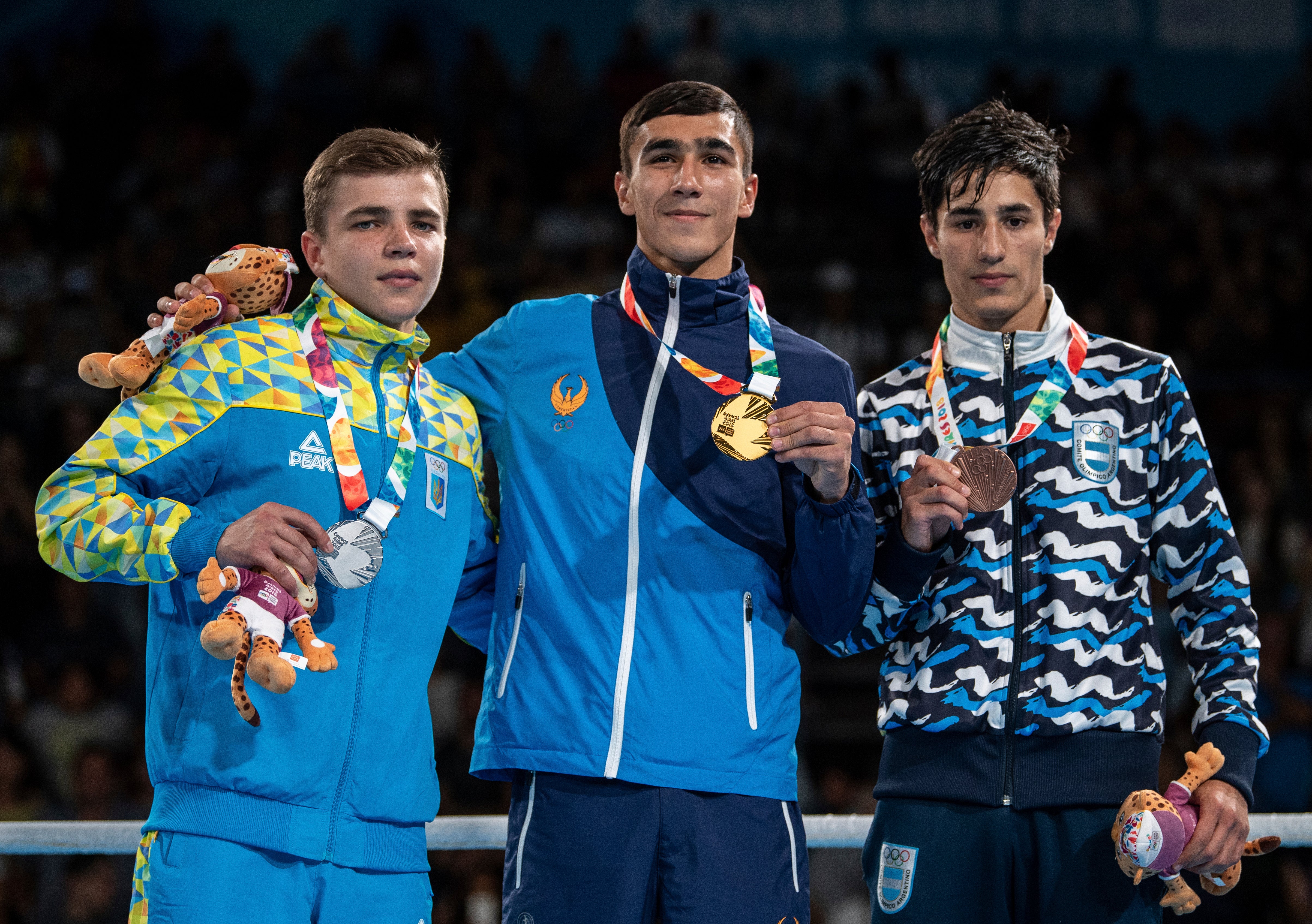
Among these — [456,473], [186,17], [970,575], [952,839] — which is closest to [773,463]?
[970,575]

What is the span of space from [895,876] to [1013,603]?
24.7 inches

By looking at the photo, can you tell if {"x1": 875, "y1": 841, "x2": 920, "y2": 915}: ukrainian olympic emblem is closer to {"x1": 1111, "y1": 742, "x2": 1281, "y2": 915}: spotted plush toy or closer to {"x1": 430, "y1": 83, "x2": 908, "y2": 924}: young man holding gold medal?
{"x1": 430, "y1": 83, "x2": 908, "y2": 924}: young man holding gold medal

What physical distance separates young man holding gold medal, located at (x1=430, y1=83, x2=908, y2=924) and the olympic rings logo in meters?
0.18

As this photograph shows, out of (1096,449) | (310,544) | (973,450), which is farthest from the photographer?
(1096,449)

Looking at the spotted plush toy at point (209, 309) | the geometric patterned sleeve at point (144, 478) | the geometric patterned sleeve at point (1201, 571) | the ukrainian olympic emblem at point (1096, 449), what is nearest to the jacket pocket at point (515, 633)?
the geometric patterned sleeve at point (144, 478)

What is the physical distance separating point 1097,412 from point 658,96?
1.27 metres

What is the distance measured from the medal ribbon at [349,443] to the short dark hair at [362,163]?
0.29 metres

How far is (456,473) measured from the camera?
2.90 m

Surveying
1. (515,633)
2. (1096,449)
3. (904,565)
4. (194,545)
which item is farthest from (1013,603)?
(194,545)

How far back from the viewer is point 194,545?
7.93 feet

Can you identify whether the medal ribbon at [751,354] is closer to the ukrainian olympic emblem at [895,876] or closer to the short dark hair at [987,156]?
the short dark hair at [987,156]

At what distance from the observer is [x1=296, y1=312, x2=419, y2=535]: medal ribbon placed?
2656mm

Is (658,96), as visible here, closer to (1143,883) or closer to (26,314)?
(1143,883)

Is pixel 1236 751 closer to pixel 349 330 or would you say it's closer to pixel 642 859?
pixel 642 859
